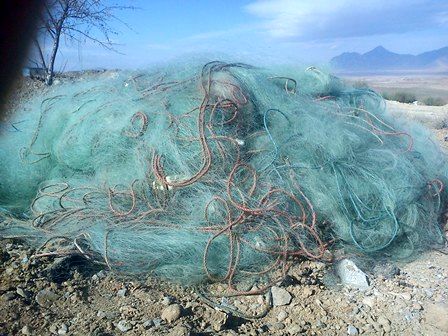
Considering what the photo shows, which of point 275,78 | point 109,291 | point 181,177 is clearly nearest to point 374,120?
point 275,78

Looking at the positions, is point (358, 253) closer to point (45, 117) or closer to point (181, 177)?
point (181, 177)

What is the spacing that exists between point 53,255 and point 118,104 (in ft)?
5.41

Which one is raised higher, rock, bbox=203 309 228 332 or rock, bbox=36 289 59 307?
rock, bbox=36 289 59 307

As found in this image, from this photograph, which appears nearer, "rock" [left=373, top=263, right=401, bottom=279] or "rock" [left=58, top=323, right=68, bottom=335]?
"rock" [left=58, top=323, right=68, bottom=335]

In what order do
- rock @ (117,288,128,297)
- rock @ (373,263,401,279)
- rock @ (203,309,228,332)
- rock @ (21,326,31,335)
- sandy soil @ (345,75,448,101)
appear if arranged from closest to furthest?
rock @ (21,326,31,335) < rock @ (203,309,228,332) < rock @ (117,288,128,297) < rock @ (373,263,401,279) < sandy soil @ (345,75,448,101)

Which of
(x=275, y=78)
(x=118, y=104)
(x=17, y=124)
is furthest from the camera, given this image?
(x=17, y=124)

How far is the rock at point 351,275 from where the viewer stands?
11.2ft

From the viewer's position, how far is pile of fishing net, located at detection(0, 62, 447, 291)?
11.5 feet

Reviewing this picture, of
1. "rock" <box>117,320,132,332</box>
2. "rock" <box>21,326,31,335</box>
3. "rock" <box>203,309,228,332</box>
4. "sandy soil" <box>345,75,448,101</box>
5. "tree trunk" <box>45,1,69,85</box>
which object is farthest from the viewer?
"sandy soil" <box>345,75,448,101</box>

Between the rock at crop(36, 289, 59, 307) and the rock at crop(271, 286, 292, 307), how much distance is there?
149 centimetres

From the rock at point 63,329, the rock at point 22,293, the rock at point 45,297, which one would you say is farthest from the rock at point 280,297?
the rock at point 22,293

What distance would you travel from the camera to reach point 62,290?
3.14 m

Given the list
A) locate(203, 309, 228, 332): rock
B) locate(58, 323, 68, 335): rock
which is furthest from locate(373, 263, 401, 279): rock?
locate(58, 323, 68, 335): rock

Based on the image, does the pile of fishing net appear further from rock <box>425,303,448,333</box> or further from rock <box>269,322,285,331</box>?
rock <box>425,303,448,333</box>
